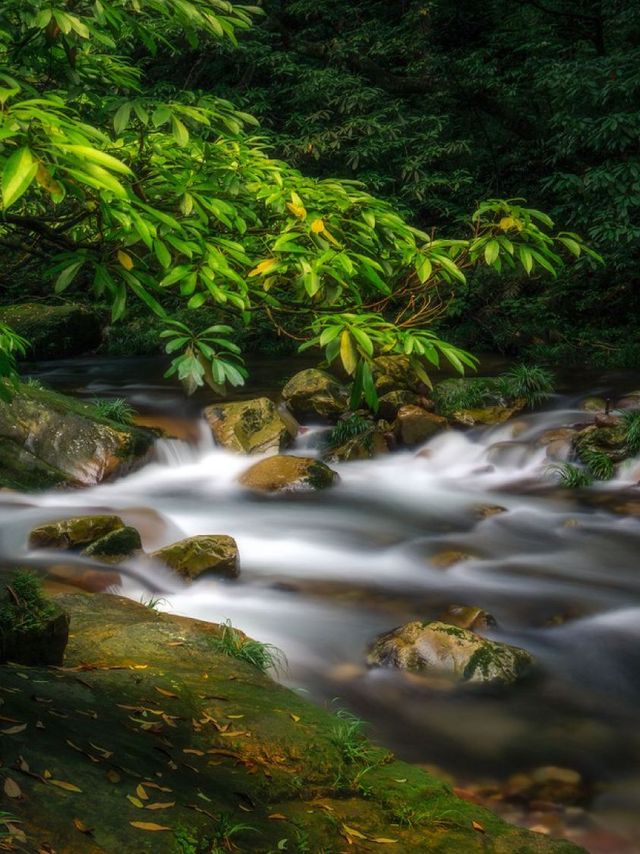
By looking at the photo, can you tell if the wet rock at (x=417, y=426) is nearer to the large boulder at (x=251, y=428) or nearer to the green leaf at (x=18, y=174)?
the large boulder at (x=251, y=428)

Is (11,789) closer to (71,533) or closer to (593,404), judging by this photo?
(71,533)

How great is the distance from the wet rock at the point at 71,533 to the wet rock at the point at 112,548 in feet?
0.33

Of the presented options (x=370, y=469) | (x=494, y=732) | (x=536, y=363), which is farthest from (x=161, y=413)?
(x=494, y=732)

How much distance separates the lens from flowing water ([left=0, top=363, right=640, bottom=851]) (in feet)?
15.2

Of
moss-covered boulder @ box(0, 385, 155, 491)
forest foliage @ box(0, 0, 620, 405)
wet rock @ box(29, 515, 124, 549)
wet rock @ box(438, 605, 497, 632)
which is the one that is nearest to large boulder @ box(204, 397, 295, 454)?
moss-covered boulder @ box(0, 385, 155, 491)

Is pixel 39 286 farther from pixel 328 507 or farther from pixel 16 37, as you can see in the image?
pixel 16 37

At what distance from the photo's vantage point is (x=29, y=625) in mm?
3615

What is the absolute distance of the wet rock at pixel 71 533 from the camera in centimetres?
665

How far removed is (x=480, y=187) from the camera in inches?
667

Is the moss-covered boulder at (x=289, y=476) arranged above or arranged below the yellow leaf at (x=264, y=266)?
above

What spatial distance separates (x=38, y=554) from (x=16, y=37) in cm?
486

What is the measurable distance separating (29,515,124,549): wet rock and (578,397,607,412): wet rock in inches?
281

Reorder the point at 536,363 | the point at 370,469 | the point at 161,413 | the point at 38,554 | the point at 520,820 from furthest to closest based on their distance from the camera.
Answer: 1. the point at 536,363
2. the point at 161,413
3. the point at 370,469
4. the point at 38,554
5. the point at 520,820

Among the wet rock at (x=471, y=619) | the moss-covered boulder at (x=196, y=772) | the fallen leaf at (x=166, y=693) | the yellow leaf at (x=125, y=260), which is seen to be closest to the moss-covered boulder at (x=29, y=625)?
the moss-covered boulder at (x=196, y=772)
